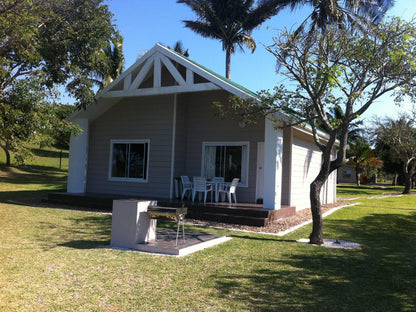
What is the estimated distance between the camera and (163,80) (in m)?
13.2

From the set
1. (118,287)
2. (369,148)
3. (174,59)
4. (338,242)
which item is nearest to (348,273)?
(338,242)

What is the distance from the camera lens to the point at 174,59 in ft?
36.4

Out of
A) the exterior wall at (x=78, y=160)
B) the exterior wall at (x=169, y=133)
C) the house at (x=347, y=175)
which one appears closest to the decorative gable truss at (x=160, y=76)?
the exterior wall at (x=169, y=133)

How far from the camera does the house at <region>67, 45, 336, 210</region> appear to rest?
11617 mm

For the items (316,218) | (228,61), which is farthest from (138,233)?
(228,61)

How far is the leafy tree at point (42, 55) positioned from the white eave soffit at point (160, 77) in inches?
46.0

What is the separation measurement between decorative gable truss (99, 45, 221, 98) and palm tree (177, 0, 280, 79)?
1286 cm

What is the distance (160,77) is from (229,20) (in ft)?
48.9

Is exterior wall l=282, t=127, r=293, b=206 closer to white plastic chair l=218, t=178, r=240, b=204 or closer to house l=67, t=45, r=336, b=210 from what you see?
house l=67, t=45, r=336, b=210

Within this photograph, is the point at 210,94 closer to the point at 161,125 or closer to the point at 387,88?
the point at 161,125

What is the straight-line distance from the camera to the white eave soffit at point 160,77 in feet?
34.1

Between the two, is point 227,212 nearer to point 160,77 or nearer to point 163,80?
point 160,77

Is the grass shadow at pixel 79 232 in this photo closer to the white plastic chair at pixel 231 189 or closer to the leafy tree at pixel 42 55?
the leafy tree at pixel 42 55

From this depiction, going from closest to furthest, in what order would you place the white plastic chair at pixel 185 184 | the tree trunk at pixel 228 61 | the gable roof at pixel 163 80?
the gable roof at pixel 163 80, the white plastic chair at pixel 185 184, the tree trunk at pixel 228 61
